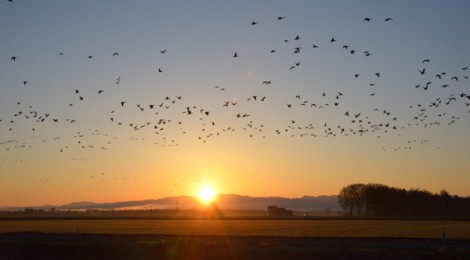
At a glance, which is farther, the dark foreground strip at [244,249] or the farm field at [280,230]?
the farm field at [280,230]

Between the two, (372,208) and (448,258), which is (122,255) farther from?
(372,208)

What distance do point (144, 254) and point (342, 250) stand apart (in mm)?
17005

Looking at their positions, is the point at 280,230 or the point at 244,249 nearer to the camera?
the point at 244,249

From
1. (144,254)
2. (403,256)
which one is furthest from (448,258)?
(144,254)

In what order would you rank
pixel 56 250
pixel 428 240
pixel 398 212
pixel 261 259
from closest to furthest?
pixel 261 259 → pixel 56 250 → pixel 428 240 → pixel 398 212

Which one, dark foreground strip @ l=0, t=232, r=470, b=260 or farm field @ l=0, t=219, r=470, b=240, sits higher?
farm field @ l=0, t=219, r=470, b=240

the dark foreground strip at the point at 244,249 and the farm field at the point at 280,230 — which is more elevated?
the farm field at the point at 280,230

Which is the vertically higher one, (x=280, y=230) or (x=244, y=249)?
(x=280, y=230)

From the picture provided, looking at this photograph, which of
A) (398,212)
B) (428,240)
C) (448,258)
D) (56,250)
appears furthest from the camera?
(398,212)

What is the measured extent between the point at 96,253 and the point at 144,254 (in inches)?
196

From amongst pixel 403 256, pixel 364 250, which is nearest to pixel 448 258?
pixel 403 256

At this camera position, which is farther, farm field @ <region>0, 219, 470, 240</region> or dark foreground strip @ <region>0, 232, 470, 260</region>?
farm field @ <region>0, 219, 470, 240</region>

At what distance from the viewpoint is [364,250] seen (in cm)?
4991

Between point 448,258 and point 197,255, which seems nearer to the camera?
point 448,258
